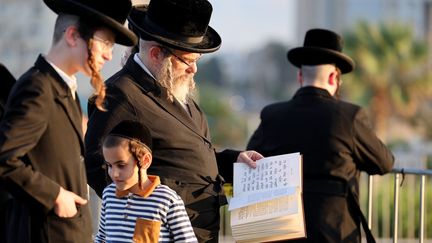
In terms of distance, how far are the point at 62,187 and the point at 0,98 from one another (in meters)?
0.67

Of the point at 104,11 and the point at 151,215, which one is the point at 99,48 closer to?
the point at 104,11

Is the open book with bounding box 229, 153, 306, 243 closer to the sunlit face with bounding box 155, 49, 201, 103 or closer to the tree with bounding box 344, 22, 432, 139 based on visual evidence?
the sunlit face with bounding box 155, 49, 201, 103

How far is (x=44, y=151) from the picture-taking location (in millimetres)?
3943

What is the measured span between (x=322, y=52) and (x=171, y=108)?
5.62 ft

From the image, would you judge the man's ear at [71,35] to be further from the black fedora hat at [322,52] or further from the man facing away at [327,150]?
the black fedora hat at [322,52]

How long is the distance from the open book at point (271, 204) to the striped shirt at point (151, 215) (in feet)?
1.38

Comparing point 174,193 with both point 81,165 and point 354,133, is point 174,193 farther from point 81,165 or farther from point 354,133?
point 354,133

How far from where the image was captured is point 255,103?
105m

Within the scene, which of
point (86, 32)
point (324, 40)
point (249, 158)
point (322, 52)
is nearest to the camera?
point (86, 32)

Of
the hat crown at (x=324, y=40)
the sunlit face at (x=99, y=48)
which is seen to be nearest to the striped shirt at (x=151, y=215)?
the sunlit face at (x=99, y=48)

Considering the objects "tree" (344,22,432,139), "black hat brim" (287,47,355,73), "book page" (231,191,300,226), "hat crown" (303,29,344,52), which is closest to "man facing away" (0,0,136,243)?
"book page" (231,191,300,226)

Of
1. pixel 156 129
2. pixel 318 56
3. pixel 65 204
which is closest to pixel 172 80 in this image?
pixel 156 129

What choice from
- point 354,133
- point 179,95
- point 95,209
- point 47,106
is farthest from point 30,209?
point 95,209

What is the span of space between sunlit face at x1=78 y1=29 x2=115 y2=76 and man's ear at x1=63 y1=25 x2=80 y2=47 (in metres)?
0.05
